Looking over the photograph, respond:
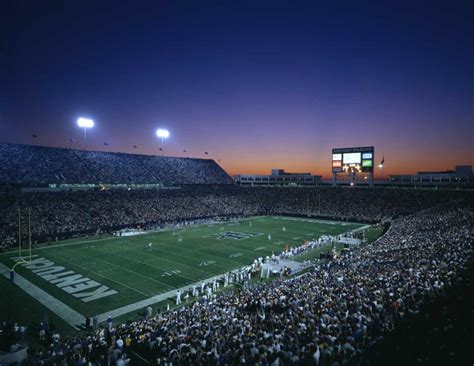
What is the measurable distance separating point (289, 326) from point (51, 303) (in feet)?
47.2

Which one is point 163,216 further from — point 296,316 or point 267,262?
point 296,316

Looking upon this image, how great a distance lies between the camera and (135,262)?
25.5m

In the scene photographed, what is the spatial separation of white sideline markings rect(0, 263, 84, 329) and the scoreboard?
4820 cm

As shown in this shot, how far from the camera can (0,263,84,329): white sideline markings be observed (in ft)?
50.2

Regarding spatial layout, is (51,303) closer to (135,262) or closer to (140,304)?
(140,304)

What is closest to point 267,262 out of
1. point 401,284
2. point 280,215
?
point 401,284

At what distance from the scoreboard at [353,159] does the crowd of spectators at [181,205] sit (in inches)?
316

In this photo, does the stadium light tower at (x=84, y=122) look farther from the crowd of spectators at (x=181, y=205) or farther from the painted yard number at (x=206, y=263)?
the painted yard number at (x=206, y=263)

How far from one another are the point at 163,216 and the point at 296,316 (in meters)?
38.6

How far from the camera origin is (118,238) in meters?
35.5

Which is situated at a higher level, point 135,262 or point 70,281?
point 70,281

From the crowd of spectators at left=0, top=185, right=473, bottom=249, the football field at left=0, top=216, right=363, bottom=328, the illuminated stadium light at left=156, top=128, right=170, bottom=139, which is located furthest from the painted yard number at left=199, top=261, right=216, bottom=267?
the illuminated stadium light at left=156, top=128, right=170, bottom=139

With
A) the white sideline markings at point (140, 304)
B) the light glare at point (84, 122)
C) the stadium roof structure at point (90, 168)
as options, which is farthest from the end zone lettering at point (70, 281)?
the light glare at point (84, 122)

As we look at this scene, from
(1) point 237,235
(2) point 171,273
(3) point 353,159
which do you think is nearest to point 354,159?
(3) point 353,159
